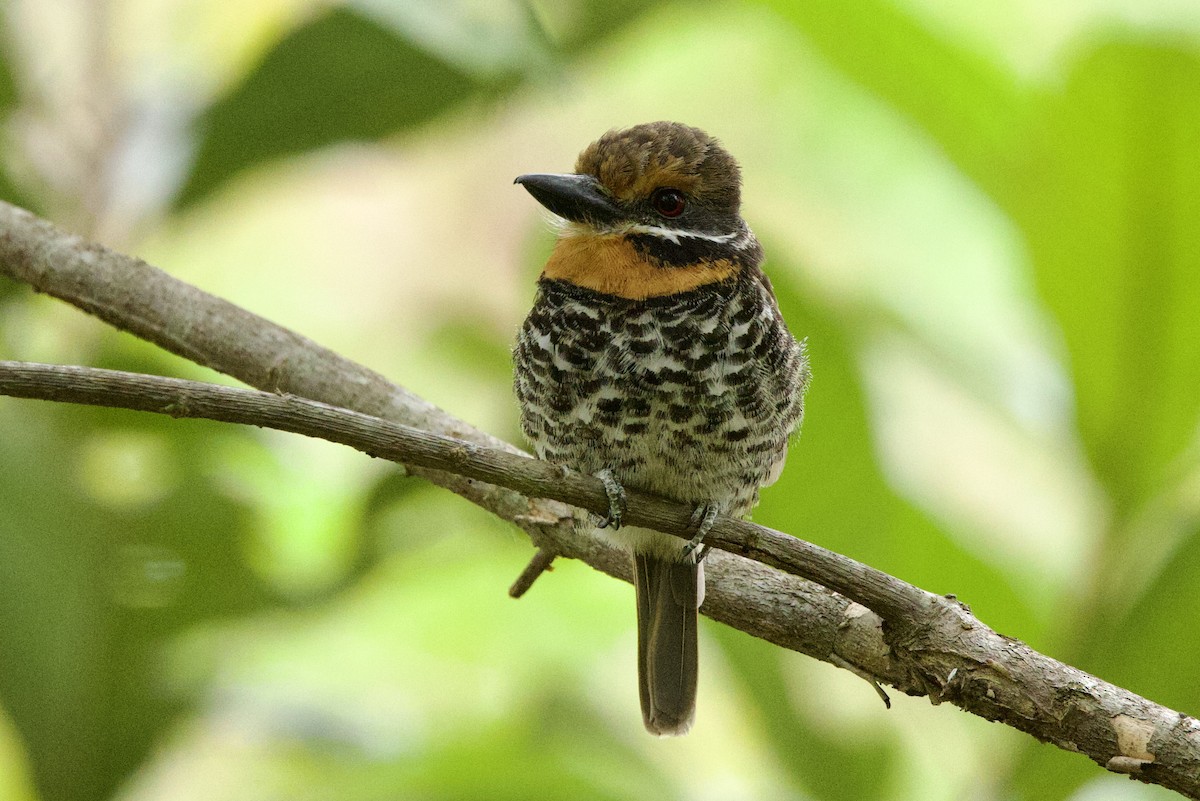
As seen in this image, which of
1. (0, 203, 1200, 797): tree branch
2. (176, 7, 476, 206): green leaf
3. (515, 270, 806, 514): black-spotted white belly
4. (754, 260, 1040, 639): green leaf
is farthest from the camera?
(176, 7, 476, 206): green leaf

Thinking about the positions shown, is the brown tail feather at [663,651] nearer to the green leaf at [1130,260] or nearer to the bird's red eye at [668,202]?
the bird's red eye at [668,202]

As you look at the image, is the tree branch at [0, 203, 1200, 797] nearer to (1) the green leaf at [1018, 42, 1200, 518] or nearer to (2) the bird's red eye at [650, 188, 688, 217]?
(2) the bird's red eye at [650, 188, 688, 217]

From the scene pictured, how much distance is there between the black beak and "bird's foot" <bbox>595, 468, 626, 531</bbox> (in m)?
0.35

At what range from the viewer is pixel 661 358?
65.3 inches

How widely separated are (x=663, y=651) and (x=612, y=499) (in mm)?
389

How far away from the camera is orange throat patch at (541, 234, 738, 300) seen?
1.71 metres

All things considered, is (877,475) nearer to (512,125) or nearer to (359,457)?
(359,457)

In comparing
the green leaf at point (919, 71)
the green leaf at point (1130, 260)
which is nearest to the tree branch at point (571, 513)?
the green leaf at point (1130, 260)

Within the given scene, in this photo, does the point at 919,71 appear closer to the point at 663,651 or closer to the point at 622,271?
the point at 622,271

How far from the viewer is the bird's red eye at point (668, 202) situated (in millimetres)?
1763

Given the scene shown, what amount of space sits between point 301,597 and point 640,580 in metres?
0.68

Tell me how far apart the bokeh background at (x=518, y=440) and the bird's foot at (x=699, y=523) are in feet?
1.53

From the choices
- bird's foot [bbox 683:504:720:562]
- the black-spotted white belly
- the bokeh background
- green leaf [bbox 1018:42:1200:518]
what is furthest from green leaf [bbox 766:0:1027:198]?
bird's foot [bbox 683:504:720:562]

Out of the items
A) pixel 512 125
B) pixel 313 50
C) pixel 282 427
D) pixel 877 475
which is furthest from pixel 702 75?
pixel 282 427
